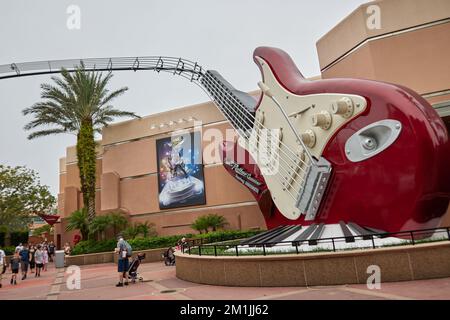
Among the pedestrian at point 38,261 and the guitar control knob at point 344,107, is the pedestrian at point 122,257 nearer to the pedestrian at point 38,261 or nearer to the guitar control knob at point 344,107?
the guitar control knob at point 344,107

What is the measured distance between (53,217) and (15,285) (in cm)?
2094

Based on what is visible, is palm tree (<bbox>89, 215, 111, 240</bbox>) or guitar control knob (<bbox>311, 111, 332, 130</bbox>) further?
palm tree (<bbox>89, 215, 111, 240</bbox>)

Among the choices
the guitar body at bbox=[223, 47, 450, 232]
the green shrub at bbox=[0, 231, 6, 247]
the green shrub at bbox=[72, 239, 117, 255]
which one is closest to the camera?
the guitar body at bbox=[223, 47, 450, 232]

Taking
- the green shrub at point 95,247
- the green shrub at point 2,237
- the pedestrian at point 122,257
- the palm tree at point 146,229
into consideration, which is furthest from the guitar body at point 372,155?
the green shrub at point 2,237

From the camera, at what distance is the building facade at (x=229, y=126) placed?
15.2 meters

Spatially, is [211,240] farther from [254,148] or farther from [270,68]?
[270,68]

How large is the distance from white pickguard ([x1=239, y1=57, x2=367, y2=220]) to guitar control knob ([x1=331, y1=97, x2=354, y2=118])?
86 millimetres

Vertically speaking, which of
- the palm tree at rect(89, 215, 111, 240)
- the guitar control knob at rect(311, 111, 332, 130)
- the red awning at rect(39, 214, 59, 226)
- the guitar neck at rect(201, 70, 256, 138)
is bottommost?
the palm tree at rect(89, 215, 111, 240)

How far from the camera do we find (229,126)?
23766 millimetres

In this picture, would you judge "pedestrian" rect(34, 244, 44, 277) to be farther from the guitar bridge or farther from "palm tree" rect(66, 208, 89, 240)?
the guitar bridge

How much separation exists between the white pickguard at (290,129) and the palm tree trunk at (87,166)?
15.2 metres

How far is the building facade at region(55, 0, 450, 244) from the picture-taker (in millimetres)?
15203

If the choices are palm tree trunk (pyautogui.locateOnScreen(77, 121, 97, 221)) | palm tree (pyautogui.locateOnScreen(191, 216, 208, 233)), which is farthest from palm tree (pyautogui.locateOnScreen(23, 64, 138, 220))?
palm tree (pyautogui.locateOnScreen(191, 216, 208, 233))
